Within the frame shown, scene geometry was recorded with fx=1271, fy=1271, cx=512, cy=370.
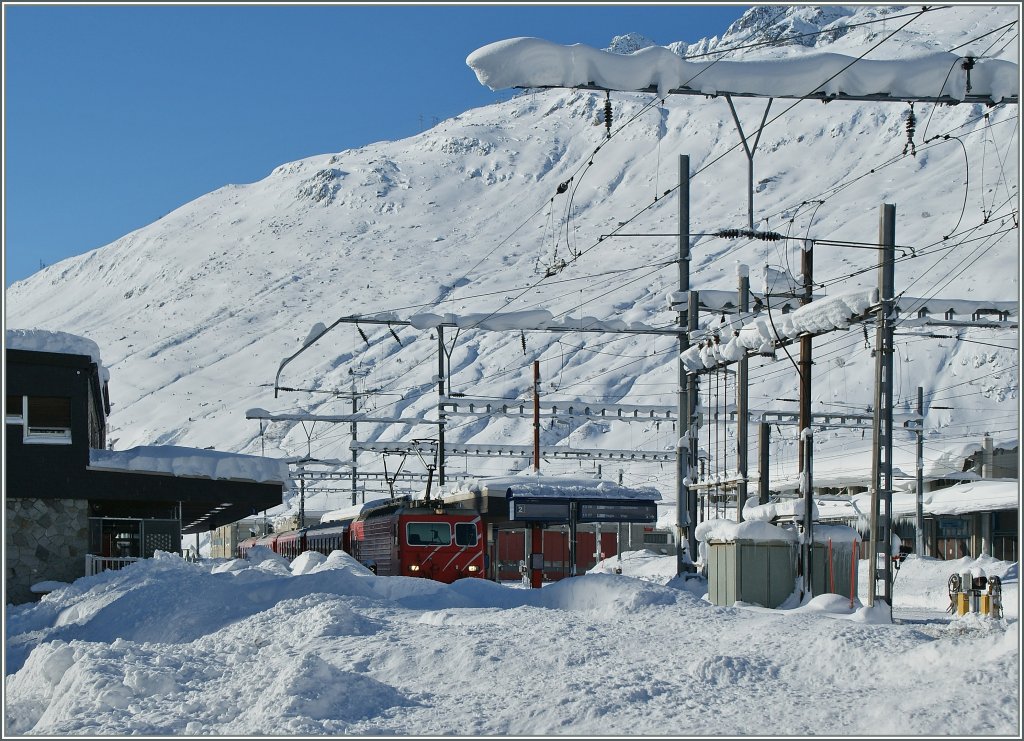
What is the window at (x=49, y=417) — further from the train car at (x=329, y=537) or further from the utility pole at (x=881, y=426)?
the utility pole at (x=881, y=426)

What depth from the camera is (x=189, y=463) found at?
34.0 metres

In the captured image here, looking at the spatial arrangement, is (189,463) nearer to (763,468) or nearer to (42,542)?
(42,542)

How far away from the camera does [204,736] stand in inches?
484

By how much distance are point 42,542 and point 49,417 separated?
3.04 m

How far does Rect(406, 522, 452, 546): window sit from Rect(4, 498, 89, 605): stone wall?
8.62m

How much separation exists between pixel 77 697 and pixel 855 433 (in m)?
111

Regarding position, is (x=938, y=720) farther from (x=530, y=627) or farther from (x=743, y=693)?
(x=530, y=627)

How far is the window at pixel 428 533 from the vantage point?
115ft

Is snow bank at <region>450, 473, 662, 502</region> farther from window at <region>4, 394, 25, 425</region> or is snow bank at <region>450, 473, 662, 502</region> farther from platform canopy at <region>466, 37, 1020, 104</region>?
platform canopy at <region>466, 37, 1020, 104</region>

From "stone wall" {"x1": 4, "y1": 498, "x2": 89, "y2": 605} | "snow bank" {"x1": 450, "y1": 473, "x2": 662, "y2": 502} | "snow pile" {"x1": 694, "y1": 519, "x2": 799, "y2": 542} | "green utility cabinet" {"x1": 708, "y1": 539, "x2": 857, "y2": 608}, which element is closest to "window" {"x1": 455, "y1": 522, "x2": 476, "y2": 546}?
"snow bank" {"x1": 450, "y1": 473, "x2": 662, "y2": 502}

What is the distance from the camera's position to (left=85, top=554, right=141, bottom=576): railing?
30438mm

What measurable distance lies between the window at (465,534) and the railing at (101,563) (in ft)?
28.5

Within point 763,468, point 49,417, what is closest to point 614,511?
point 763,468

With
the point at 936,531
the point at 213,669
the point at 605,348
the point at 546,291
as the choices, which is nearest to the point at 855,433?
the point at 605,348
